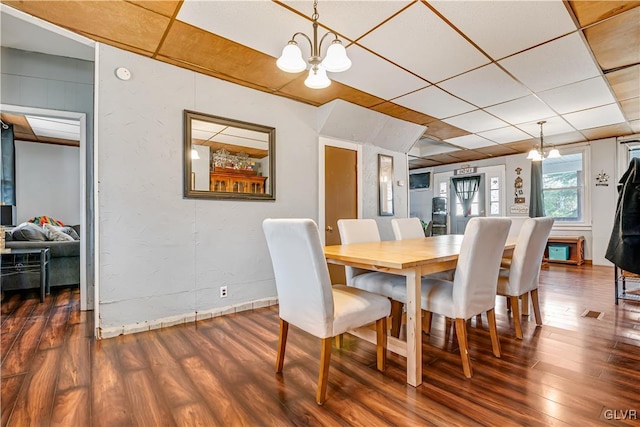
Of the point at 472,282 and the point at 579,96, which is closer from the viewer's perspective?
the point at 472,282

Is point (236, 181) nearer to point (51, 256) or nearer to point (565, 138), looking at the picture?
point (51, 256)

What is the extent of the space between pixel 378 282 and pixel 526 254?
118cm

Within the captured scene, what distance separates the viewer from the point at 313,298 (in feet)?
5.65

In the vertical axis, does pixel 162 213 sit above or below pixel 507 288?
above

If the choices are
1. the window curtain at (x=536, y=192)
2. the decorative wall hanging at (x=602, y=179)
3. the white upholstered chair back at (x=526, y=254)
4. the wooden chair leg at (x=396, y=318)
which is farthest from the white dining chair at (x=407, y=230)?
the decorative wall hanging at (x=602, y=179)

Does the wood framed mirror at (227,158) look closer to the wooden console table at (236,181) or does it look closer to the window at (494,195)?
the wooden console table at (236,181)

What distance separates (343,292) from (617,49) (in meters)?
3.10

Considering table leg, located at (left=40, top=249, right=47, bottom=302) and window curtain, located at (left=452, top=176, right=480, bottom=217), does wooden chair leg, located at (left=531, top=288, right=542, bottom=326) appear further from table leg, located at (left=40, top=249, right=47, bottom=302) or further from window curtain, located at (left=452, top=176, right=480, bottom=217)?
window curtain, located at (left=452, top=176, right=480, bottom=217)

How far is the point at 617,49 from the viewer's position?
106 inches

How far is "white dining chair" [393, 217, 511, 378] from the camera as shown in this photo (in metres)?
1.92

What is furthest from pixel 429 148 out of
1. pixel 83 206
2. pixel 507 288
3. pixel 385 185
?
pixel 83 206

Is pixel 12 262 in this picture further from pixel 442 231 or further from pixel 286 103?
pixel 442 231

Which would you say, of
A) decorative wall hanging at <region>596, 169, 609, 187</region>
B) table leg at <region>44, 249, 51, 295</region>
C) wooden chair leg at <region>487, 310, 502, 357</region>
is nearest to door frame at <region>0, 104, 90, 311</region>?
table leg at <region>44, 249, 51, 295</region>

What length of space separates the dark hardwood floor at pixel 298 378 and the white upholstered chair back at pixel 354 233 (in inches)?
23.4
